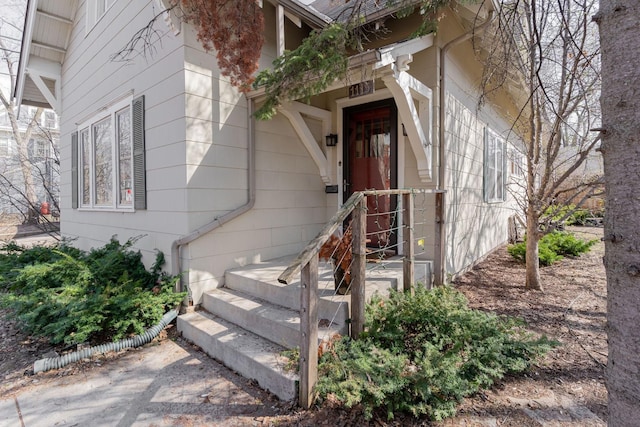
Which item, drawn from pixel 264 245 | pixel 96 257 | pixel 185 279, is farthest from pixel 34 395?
pixel 264 245

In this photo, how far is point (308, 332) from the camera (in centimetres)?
208

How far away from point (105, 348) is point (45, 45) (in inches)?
246

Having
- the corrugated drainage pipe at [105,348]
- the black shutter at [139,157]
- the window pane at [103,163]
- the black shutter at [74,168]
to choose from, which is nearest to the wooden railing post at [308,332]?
the corrugated drainage pipe at [105,348]

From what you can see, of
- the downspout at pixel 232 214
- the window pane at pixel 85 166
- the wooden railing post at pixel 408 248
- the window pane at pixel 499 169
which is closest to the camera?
the wooden railing post at pixel 408 248

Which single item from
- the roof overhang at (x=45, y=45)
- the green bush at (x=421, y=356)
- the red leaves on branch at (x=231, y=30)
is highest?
the roof overhang at (x=45, y=45)

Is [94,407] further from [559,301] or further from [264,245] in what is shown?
[559,301]

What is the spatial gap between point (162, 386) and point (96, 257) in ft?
8.53

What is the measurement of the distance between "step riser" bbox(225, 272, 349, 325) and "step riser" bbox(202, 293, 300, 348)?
0.26 meters

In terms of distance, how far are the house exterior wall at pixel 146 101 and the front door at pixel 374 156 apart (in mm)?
2395

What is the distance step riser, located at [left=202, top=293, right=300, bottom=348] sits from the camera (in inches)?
104

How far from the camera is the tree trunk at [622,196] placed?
3.53 ft

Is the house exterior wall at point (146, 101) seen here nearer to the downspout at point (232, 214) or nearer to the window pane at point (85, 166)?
the downspout at point (232, 214)

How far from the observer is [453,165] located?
460cm

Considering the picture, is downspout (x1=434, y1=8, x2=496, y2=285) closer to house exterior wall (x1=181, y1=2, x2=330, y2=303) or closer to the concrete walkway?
house exterior wall (x1=181, y1=2, x2=330, y2=303)
